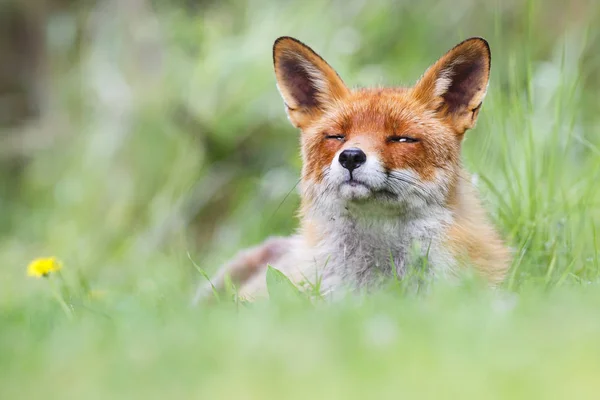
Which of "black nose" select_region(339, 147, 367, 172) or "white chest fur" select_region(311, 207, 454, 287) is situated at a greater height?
"black nose" select_region(339, 147, 367, 172)

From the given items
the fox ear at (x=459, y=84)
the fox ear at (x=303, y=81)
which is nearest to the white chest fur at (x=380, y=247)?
the fox ear at (x=459, y=84)

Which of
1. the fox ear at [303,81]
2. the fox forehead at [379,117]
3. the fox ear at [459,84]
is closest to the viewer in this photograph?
the fox forehead at [379,117]

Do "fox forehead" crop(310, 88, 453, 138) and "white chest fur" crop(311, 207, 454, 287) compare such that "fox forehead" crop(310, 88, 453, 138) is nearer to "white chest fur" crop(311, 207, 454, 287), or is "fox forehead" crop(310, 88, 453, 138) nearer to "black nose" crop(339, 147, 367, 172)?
"black nose" crop(339, 147, 367, 172)

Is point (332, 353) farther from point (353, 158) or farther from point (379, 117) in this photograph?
point (379, 117)

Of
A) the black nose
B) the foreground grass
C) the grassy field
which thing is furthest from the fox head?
the foreground grass

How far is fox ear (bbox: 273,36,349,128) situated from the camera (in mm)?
4094

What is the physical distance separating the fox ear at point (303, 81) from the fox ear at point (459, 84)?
443 mm

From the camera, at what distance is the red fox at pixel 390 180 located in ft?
11.8

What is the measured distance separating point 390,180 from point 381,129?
0.96 feet

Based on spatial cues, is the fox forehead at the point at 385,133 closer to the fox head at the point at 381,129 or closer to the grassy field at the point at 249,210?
the fox head at the point at 381,129

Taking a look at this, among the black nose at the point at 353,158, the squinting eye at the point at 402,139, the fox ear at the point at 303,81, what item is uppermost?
the fox ear at the point at 303,81

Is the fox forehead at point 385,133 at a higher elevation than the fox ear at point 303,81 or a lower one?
lower

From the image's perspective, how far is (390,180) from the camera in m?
3.55

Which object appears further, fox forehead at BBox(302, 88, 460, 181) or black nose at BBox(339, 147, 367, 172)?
fox forehead at BBox(302, 88, 460, 181)
